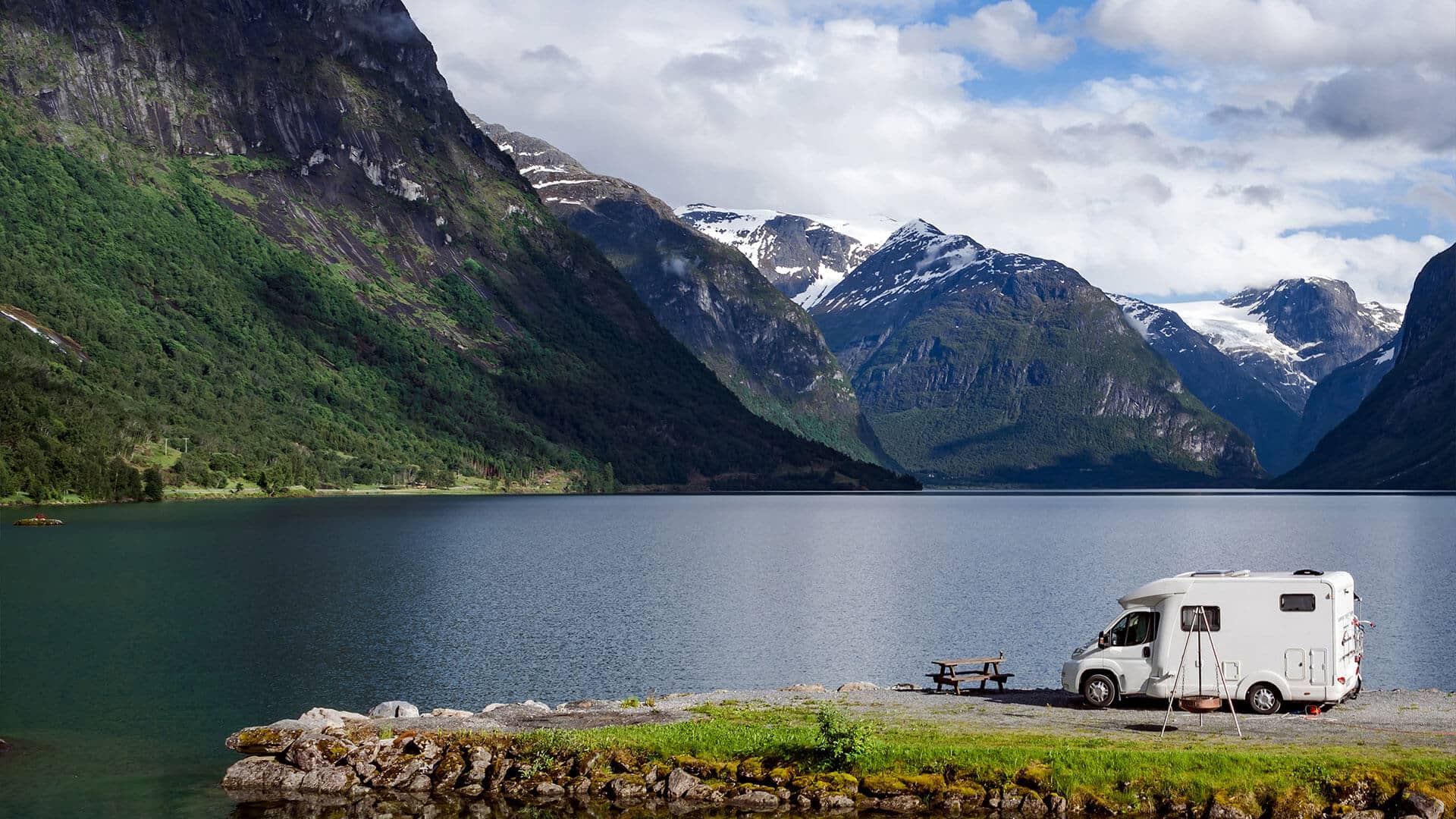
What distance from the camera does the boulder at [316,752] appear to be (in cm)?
4308

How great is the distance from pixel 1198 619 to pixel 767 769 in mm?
15485

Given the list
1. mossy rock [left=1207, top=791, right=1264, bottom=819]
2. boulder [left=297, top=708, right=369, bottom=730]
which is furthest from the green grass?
boulder [left=297, top=708, right=369, bottom=730]

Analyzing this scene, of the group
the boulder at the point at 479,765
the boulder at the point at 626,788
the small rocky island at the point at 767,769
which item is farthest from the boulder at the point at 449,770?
the boulder at the point at 626,788

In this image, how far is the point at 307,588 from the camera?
100250 millimetres

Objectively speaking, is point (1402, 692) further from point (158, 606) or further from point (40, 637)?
point (158, 606)

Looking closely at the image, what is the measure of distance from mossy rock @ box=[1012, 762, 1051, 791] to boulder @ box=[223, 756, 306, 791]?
22610mm

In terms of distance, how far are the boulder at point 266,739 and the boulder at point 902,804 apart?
20.1 metres

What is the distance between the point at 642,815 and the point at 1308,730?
2052 cm

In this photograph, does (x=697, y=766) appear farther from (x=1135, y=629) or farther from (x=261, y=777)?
(x=1135, y=629)

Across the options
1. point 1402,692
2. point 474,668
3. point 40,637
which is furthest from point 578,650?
point 1402,692

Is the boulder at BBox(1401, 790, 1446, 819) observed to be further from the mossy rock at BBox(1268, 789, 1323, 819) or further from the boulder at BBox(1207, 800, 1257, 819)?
the boulder at BBox(1207, 800, 1257, 819)

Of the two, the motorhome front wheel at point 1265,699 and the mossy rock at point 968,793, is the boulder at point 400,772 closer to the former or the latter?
the mossy rock at point 968,793

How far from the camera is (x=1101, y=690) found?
4647 centimetres

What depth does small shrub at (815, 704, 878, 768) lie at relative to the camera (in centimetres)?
3938
